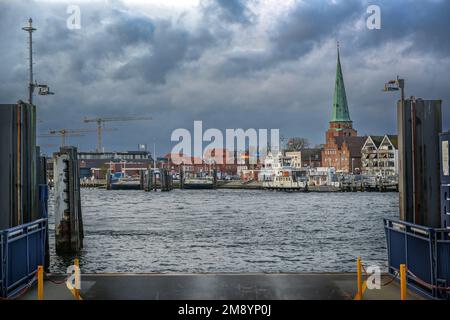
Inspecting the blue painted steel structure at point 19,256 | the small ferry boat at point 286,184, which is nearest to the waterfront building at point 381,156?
the small ferry boat at point 286,184

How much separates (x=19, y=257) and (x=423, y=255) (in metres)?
9.31

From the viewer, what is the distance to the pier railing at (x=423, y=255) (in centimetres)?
1184

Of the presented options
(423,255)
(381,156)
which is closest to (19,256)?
(423,255)

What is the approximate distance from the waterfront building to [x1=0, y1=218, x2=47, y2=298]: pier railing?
6207 inches

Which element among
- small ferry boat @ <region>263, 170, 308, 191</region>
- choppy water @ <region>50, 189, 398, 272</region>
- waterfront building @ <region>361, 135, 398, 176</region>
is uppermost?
waterfront building @ <region>361, 135, 398, 176</region>

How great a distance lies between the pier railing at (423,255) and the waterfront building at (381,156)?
6130 inches

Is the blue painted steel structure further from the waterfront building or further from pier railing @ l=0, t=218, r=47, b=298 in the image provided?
the waterfront building

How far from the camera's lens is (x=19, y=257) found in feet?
44.5

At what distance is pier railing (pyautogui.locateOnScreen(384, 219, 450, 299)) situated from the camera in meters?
11.8

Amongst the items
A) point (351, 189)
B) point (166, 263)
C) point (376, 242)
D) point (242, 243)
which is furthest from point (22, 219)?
point (351, 189)

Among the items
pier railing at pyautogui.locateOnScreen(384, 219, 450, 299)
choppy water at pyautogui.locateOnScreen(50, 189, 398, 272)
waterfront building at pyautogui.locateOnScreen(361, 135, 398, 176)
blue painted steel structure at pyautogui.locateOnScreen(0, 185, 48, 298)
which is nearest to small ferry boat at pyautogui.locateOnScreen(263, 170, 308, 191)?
waterfront building at pyautogui.locateOnScreen(361, 135, 398, 176)

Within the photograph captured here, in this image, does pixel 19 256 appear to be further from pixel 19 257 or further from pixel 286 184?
pixel 286 184

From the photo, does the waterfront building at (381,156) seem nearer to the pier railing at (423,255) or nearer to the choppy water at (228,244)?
the choppy water at (228,244)
